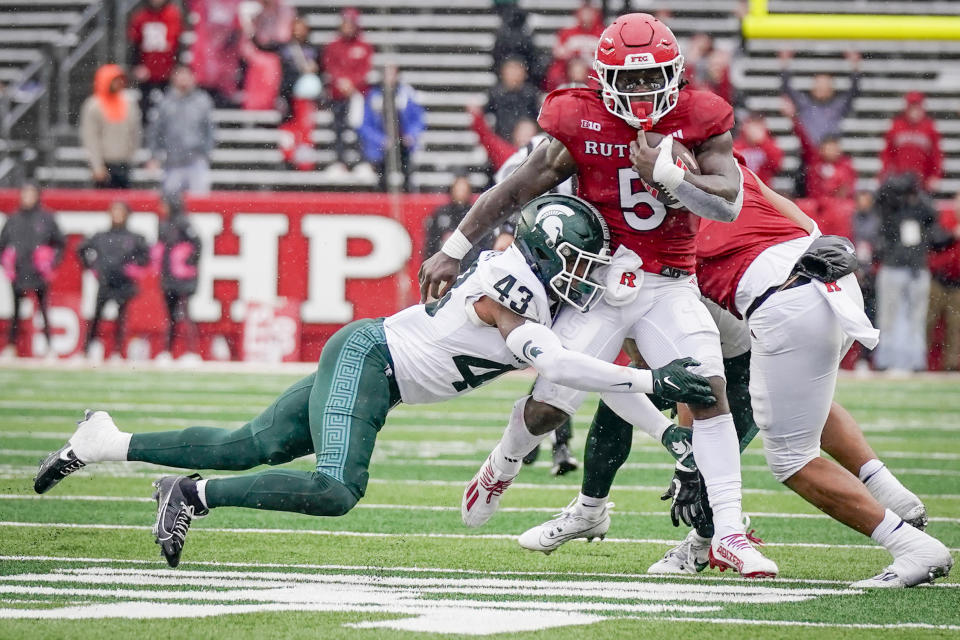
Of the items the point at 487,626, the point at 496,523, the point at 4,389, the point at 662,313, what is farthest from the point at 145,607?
the point at 4,389

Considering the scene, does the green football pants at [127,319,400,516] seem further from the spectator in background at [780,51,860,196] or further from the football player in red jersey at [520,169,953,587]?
the spectator in background at [780,51,860,196]

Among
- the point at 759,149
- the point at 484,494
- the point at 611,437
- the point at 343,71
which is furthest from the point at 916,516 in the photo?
the point at 343,71

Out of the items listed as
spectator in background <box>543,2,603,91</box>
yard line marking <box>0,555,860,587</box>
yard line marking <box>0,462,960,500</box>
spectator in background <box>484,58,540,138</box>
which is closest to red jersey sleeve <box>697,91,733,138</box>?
yard line marking <box>0,555,860,587</box>

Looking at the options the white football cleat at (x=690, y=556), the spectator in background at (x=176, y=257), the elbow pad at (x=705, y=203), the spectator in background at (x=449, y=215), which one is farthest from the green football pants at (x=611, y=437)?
the spectator in background at (x=176, y=257)

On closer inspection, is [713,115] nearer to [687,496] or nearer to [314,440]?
[687,496]

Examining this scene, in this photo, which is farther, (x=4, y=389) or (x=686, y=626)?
(x=4, y=389)

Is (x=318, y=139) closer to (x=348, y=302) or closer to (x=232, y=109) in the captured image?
(x=232, y=109)

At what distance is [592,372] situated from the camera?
15.7ft

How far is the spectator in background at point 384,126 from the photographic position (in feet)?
49.2

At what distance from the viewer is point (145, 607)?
13.7 feet

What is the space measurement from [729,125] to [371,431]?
1.58 metres

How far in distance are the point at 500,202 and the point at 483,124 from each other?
8480mm

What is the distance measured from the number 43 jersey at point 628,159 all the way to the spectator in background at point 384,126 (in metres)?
9.89

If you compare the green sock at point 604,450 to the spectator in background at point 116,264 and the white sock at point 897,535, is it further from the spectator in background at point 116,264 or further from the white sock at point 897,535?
the spectator in background at point 116,264
